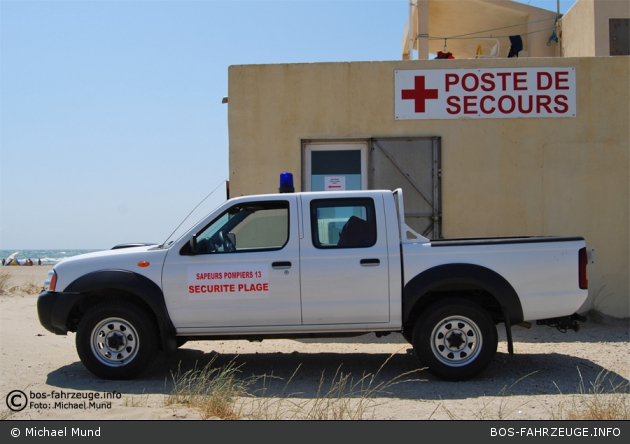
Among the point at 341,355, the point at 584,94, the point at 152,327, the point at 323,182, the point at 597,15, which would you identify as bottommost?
the point at 341,355

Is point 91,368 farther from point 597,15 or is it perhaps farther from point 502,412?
point 597,15

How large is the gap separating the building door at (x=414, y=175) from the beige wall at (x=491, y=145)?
14cm

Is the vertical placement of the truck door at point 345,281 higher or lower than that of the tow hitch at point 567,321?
higher

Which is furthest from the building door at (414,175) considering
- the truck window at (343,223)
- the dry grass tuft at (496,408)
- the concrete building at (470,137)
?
the dry grass tuft at (496,408)

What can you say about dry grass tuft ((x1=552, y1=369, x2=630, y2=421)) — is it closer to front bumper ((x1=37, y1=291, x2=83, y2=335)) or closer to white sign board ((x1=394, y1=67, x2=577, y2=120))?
front bumper ((x1=37, y1=291, x2=83, y2=335))

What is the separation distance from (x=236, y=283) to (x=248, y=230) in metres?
0.56

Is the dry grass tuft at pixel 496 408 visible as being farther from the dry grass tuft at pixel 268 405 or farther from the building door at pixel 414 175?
the building door at pixel 414 175

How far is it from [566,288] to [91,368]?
4973mm

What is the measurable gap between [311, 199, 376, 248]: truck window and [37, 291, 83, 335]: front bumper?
2.61 m

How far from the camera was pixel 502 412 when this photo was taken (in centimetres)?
528

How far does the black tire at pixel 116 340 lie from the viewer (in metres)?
6.61

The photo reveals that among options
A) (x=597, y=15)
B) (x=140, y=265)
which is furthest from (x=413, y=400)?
(x=597, y=15)

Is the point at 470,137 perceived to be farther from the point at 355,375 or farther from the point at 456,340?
the point at 355,375
